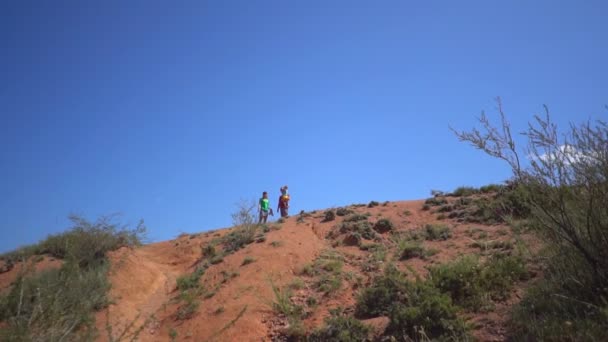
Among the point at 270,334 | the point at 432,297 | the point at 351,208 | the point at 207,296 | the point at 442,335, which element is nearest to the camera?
the point at 442,335

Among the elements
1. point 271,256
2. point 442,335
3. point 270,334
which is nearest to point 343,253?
point 271,256

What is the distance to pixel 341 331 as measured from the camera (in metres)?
6.95

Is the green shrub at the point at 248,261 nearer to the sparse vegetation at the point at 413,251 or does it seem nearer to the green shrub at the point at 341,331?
the sparse vegetation at the point at 413,251

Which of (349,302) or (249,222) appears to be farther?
(249,222)

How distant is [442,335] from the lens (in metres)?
5.68

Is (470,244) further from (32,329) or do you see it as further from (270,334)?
(32,329)

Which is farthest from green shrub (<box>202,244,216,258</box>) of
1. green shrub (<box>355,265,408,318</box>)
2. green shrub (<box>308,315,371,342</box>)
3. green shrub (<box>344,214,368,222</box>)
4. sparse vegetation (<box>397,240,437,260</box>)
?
green shrub (<box>308,315,371,342</box>)

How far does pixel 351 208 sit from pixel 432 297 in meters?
12.4

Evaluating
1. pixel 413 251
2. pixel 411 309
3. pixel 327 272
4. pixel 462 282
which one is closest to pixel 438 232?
pixel 413 251

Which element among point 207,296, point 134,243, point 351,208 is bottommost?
point 207,296

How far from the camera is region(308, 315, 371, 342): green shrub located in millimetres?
6777

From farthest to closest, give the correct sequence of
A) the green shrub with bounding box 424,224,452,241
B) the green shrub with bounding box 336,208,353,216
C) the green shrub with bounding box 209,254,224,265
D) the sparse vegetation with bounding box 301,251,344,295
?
the green shrub with bounding box 336,208,353,216 < the green shrub with bounding box 209,254,224,265 < the green shrub with bounding box 424,224,452,241 < the sparse vegetation with bounding box 301,251,344,295

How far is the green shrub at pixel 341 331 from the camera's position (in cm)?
678

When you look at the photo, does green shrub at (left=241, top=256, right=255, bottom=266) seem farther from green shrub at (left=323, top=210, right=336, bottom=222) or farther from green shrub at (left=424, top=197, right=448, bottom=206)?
green shrub at (left=424, top=197, right=448, bottom=206)
